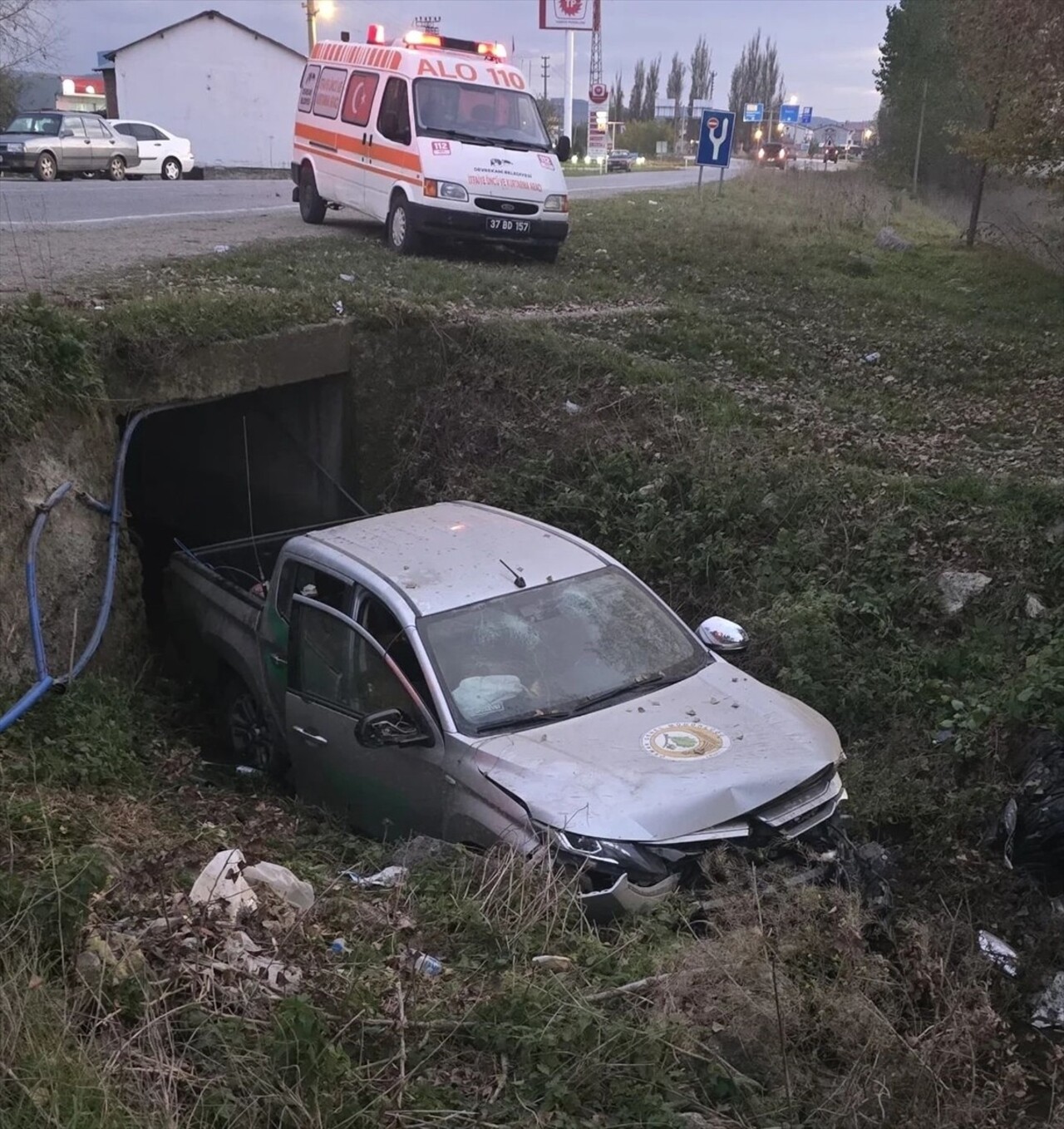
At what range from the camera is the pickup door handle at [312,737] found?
5996 mm

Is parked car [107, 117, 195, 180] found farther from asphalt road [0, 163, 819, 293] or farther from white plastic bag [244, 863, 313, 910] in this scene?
white plastic bag [244, 863, 313, 910]

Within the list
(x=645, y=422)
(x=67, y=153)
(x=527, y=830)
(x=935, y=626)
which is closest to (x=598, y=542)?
(x=645, y=422)

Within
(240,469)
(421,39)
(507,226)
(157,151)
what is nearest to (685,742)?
(240,469)

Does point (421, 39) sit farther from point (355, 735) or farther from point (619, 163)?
point (619, 163)

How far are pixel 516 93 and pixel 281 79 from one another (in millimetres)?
37909

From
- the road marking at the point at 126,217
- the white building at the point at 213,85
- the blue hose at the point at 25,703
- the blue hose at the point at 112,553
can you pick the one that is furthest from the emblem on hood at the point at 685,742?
the white building at the point at 213,85

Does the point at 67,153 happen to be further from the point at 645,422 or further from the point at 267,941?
the point at 267,941

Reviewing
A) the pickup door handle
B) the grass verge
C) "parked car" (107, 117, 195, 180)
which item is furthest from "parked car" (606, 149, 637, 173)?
the pickup door handle

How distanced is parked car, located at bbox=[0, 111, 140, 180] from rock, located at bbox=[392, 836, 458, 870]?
2591cm

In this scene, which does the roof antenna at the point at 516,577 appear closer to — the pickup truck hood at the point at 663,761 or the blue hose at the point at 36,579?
the pickup truck hood at the point at 663,761

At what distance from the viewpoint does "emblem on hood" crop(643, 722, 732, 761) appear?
16.2ft

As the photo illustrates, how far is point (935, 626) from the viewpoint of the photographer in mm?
7223

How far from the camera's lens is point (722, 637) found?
610cm

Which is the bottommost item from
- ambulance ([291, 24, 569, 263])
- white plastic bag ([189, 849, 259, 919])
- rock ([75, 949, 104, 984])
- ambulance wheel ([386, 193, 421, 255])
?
white plastic bag ([189, 849, 259, 919])
